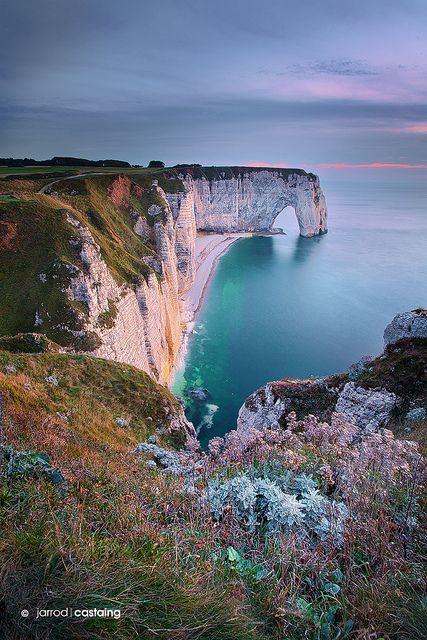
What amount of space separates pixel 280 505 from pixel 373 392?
578 inches

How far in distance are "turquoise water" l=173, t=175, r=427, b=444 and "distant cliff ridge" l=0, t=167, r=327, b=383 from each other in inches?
250

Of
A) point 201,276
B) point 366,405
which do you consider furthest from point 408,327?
point 201,276

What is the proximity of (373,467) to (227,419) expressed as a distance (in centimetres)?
3125

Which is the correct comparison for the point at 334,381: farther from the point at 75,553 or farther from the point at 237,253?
the point at 237,253

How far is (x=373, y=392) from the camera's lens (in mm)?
18719

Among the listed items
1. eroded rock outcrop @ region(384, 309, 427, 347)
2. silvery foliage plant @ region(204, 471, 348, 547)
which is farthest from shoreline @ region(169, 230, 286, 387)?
silvery foliage plant @ region(204, 471, 348, 547)

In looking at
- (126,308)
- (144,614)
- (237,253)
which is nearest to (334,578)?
(144,614)

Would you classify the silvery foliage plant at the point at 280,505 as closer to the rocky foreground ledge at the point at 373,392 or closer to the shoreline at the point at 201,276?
the rocky foreground ledge at the point at 373,392

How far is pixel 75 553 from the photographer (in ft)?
11.7

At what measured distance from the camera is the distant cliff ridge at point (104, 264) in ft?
88.2

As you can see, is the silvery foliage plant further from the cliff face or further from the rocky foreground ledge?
the cliff face

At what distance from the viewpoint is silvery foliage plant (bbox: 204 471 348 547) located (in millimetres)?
5406

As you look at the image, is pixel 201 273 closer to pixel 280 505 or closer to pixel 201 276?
pixel 201 276

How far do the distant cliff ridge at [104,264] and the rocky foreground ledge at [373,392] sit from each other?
13.4 meters
